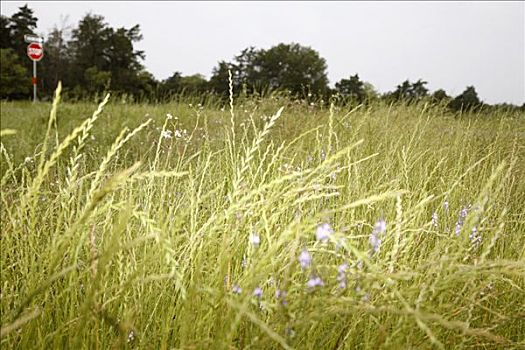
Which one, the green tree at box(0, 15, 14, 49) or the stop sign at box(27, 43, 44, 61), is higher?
the green tree at box(0, 15, 14, 49)

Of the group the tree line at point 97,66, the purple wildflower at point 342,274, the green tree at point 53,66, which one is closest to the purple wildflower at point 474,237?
the purple wildflower at point 342,274

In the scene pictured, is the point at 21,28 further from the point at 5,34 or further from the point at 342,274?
the point at 342,274

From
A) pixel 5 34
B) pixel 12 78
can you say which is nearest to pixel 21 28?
pixel 5 34

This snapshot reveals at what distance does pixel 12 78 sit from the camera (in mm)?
25969

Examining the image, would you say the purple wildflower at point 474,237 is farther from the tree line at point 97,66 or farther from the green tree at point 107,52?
the green tree at point 107,52

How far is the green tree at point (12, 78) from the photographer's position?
25859 mm

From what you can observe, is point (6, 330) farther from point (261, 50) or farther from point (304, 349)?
point (261, 50)

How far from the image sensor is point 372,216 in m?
2.13

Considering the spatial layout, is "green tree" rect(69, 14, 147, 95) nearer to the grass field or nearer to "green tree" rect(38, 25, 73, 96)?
"green tree" rect(38, 25, 73, 96)

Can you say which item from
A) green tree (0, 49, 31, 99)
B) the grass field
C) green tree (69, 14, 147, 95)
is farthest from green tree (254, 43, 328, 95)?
the grass field

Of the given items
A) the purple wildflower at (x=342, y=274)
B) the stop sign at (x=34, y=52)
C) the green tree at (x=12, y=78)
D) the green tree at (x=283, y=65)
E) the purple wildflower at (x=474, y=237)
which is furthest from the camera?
the green tree at (x=283, y=65)

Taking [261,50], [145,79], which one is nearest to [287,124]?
[145,79]

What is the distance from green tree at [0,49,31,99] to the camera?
84.8ft

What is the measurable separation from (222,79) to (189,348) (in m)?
31.8
